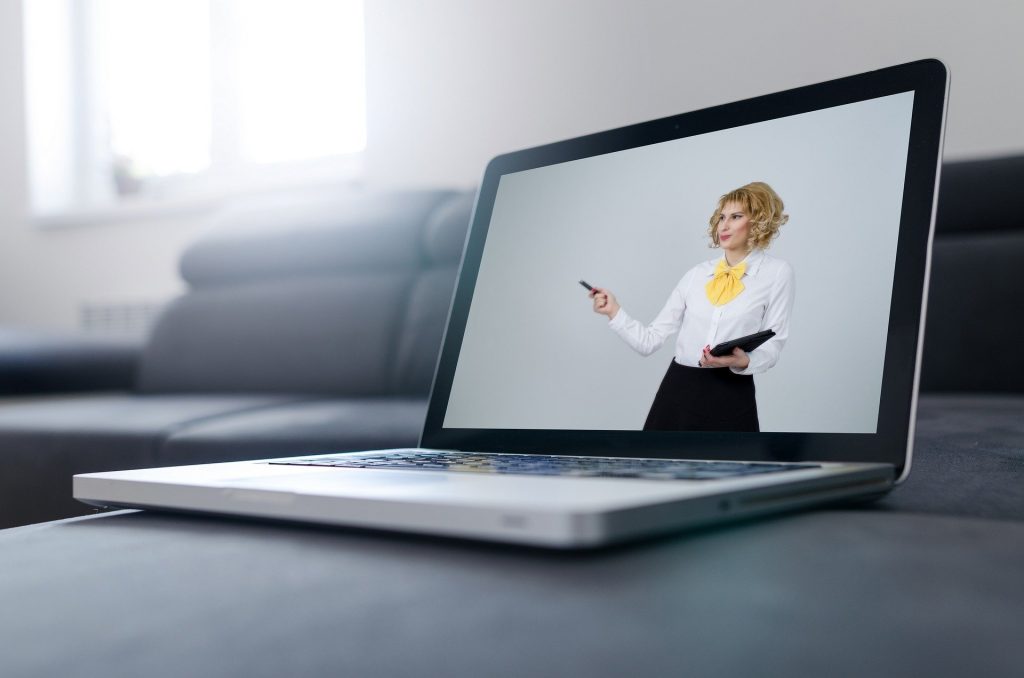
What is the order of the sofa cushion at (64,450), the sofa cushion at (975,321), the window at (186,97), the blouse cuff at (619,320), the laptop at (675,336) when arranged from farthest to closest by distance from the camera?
the window at (186,97) < the sofa cushion at (975,321) < the sofa cushion at (64,450) < the blouse cuff at (619,320) < the laptop at (675,336)

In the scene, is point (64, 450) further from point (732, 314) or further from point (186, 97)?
point (186, 97)

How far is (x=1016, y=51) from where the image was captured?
157 centimetres

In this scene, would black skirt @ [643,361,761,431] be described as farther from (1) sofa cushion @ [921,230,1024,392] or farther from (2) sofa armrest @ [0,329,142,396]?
(2) sofa armrest @ [0,329,142,396]

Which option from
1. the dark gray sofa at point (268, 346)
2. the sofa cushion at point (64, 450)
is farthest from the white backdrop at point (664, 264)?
the sofa cushion at point (64, 450)

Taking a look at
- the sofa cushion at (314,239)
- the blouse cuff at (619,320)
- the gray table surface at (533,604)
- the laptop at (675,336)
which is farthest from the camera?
the sofa cushion at (314,239)

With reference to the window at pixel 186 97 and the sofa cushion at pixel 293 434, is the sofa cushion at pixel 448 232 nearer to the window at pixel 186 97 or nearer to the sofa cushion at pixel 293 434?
the sofa cushion at pixel 293 434

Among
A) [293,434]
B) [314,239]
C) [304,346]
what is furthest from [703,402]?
[314,239]

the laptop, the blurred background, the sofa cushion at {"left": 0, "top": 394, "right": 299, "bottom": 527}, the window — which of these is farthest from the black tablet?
the window

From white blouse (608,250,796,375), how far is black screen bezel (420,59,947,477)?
61 millimetres

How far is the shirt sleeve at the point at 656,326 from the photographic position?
2.03 feet

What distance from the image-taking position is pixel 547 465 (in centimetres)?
50

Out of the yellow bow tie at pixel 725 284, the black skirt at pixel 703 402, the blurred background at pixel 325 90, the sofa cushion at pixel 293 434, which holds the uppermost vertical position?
the blurred background at pixel 325 90

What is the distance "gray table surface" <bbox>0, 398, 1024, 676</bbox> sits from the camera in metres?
0.26

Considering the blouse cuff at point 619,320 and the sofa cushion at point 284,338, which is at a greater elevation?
the blouse cuff at point 619,320
